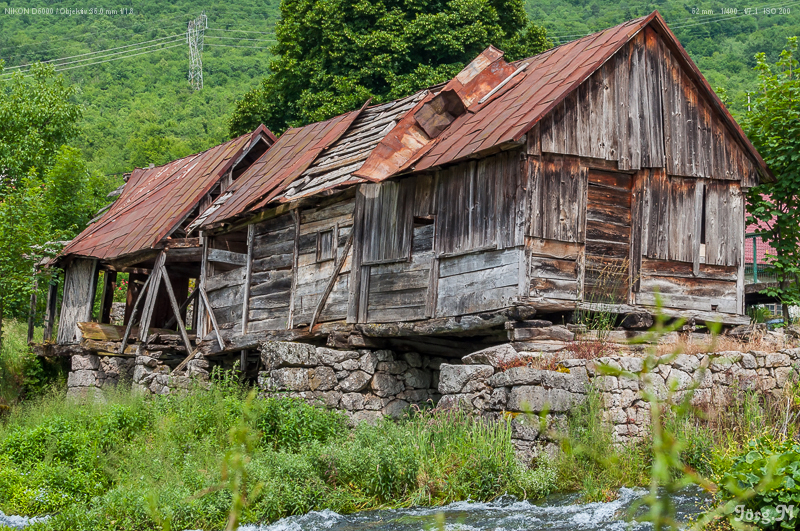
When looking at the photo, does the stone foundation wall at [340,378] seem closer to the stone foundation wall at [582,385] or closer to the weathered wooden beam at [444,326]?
the weathered wooden beam at [444,326]

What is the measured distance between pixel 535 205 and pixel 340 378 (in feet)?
13.7

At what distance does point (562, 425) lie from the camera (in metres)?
9.84

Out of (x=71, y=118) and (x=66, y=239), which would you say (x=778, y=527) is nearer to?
(x=66, y=239)

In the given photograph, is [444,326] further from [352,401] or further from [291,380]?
[291,380]

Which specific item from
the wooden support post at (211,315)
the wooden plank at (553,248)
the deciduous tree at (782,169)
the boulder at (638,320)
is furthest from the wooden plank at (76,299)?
the deciduous tree at (782,169)

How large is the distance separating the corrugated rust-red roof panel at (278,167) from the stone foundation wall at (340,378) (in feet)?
10.2

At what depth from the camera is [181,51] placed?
226 ft

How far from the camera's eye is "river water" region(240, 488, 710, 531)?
8.03m

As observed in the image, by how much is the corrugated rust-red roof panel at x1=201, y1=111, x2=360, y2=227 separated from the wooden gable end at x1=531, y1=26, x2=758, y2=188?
5.70 metres

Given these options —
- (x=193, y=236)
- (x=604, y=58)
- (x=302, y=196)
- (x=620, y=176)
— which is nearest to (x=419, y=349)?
(x=302, y=196)

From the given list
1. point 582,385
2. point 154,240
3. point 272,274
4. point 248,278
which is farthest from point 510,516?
point 154,240

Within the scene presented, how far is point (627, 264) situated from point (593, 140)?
71.5 inches

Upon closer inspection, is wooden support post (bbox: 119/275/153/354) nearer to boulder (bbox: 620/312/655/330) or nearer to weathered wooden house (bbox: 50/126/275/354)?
weathered wooden house (bbox: 50/126/275/354)

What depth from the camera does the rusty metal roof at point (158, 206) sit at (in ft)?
59.8
